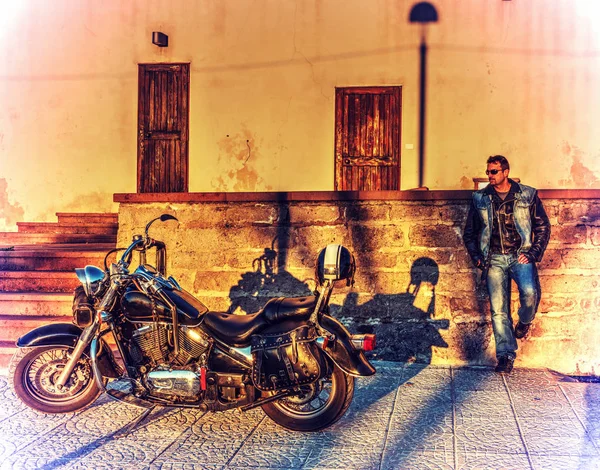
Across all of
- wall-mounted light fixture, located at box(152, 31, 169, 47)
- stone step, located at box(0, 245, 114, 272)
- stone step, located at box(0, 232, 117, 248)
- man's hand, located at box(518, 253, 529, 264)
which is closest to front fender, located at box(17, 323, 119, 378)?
stone step, located at box(0, 245, 114, 272)

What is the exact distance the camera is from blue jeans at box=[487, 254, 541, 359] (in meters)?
6.06

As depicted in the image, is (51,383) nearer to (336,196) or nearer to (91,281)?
(91,281)

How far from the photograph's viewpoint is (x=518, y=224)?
603cm

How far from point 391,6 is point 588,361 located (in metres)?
6.89

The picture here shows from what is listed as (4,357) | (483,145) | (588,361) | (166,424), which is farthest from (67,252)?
(483,145)

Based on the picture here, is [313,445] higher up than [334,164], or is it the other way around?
[334,164]

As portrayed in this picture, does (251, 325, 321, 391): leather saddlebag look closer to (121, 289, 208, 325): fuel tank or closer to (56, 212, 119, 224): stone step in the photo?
(121, 289, 208, 325): fuel tank

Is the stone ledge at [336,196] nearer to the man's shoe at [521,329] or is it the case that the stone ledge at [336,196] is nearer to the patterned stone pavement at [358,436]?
Result: the man's shoe at [521,329]

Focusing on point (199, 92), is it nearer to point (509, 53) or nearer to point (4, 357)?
point (509, 53)

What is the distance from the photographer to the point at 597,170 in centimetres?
1083

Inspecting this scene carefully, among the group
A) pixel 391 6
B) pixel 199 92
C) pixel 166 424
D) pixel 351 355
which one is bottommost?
pixel 166 424

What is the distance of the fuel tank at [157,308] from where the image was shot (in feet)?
14.9

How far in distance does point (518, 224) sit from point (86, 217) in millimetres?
7773

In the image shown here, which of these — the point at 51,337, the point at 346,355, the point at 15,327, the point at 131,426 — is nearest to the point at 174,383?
the point at 131,426
